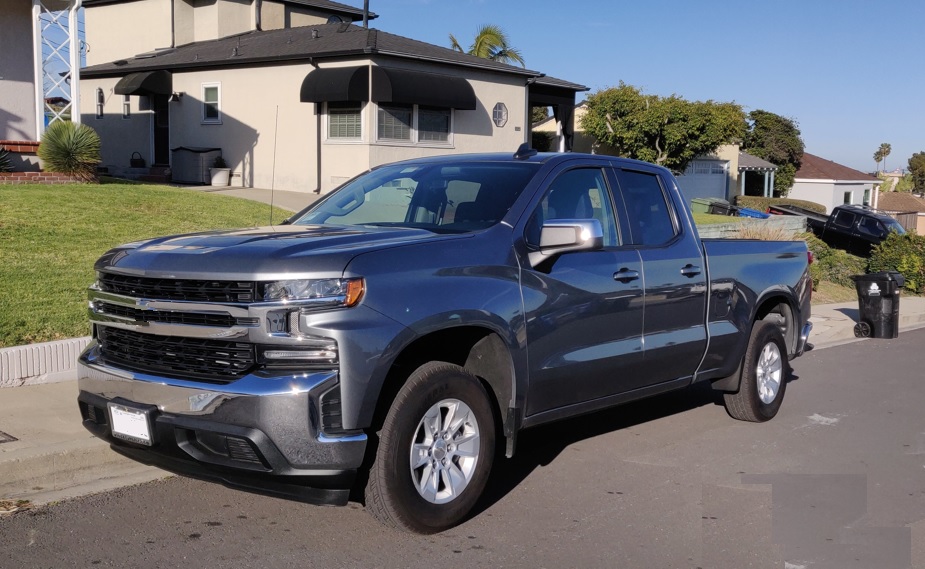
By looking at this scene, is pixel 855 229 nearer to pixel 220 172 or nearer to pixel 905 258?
pixel 905 258

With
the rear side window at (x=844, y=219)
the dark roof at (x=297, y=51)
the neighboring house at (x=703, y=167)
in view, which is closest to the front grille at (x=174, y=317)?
the dark roof at (x=297, y=51)

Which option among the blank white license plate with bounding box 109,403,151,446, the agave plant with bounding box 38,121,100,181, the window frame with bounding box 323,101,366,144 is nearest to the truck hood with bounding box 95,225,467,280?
the blank white license plate with bounding box 109,403,151,446

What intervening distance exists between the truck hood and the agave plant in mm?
12874

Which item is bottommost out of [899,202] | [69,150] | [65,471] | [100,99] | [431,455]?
[65,471]

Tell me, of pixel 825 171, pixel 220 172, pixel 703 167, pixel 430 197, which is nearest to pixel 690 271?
pixel 430 197

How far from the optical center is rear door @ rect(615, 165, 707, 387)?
648cm

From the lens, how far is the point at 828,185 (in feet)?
183

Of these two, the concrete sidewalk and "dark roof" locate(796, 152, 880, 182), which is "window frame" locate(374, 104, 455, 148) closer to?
the concrete sidewalk

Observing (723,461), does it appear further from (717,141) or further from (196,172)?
(717,141)

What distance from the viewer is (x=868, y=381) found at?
10.5 m

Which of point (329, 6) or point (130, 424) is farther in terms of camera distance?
point (329, 6)

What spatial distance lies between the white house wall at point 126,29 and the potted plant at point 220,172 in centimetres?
733

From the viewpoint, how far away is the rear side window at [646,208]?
6637 mm

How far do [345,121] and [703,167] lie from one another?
21.1 meters
